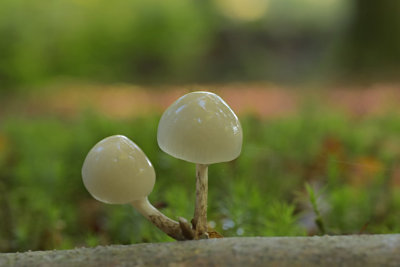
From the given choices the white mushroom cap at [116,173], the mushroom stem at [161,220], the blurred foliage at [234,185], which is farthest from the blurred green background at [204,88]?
the white mushroom cap at [116,173]

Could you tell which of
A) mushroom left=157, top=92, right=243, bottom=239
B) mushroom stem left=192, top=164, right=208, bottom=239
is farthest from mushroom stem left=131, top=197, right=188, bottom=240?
mushroom left=157, top=92, right=243, bottom=239

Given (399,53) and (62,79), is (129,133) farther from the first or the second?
(399,53)

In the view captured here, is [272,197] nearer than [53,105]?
Yes

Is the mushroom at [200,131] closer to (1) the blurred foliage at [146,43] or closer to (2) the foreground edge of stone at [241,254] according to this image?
(2) the foreground edge of stone at [241,254]

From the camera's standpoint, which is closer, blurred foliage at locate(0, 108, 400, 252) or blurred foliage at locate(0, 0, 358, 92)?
blurred foliage at locate(0, 108, 400, 252)

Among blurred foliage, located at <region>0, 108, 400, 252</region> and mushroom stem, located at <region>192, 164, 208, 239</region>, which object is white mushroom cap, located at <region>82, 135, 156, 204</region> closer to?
mushroom stem, located at <region>192, 164, 208, 239</region>

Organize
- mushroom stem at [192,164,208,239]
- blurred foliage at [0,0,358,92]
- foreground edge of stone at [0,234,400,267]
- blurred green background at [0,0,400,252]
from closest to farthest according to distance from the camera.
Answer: foreground edge of stone at [0,234,400,267]
mushroom stem at [192,164,208,239]
blurred green background at [0,0,400,252]
blurred foliage at [0,0,358,92]

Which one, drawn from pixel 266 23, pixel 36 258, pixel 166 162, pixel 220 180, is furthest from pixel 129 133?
pixel 266 23
